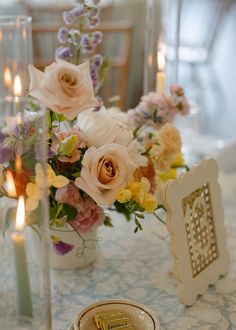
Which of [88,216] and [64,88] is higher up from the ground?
[64,88]

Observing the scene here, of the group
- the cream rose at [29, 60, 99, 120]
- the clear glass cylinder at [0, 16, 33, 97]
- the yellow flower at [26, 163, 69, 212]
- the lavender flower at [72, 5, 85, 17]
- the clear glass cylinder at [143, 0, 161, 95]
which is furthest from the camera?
the clear glass cylinder at [0, 16, 33, 97]

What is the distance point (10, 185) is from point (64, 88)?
6.4 inches

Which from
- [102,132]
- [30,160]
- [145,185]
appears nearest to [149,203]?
[145,185]

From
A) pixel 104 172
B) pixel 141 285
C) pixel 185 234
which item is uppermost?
pixel 104 172

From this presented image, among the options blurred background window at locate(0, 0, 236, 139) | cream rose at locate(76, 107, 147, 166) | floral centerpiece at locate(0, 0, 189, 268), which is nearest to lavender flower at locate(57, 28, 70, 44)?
floral centerpiece at locate(0, 0, 189, 268)

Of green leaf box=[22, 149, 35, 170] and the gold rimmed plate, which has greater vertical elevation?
green leaf box=[22, 149, 35, 170]

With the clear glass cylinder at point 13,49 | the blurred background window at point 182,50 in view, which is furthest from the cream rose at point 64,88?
the blurred background window at point 182,50

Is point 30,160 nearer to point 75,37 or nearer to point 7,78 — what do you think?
point 75,37

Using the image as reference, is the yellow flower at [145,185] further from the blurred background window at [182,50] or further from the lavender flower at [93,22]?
the blurred background window at [182,50]

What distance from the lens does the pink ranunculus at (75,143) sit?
3.02 feet

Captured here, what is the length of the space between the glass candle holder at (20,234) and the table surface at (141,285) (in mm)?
94

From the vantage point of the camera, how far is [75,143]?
93 cm

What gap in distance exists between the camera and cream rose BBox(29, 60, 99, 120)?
87 centimetres

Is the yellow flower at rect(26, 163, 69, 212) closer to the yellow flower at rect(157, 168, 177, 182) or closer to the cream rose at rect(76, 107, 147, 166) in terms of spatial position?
the cream rose at rect(76, 107, 147, 166)
